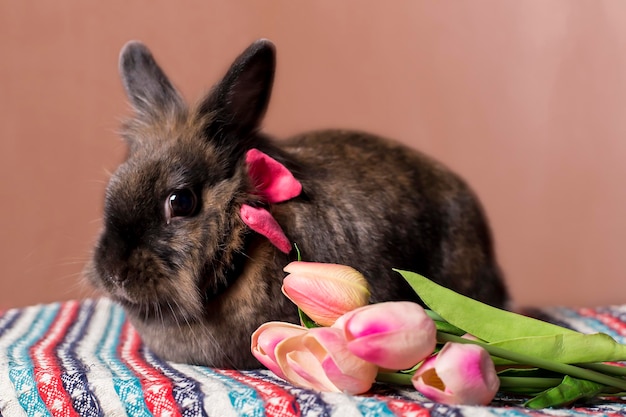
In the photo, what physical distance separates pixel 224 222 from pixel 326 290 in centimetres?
30

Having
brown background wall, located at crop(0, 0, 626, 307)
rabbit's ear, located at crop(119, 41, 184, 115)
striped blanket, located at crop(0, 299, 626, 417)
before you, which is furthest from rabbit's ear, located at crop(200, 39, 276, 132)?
brown background wall, located at crop(0, 0, 626, 307)

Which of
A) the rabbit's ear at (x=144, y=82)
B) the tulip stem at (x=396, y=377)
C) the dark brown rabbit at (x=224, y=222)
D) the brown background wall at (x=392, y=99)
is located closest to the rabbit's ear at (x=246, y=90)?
the dark brown rabbit at (x=224, y=222)

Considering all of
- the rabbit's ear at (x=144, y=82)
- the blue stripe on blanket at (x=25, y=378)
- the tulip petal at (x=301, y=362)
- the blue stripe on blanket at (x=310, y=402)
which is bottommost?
the blue stripe on blanket at (x=25, y=378)

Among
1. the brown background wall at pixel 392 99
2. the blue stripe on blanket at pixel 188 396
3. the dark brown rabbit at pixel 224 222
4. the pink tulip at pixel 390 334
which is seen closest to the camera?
the pink tulip at pixel 390 334

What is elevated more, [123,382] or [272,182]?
[272,182]

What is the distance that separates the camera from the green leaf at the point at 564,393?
71 centimetres

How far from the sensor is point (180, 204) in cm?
98

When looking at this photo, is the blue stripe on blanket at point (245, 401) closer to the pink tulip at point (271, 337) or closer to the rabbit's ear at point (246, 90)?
the pink tulip at point (271, 337)

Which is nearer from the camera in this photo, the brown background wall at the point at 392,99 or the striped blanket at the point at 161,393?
the striped blanket at the point at 161,393

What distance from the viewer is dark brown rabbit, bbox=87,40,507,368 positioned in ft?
3.20

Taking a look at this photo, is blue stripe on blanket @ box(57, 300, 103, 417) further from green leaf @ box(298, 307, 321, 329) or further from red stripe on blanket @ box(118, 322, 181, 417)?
green leaf @ box(298, 307, 321, 329)

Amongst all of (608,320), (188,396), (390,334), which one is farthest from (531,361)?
(608,320)

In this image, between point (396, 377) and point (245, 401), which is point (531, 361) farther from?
point (245, 401)

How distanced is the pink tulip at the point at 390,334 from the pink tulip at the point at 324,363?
0.08ft
